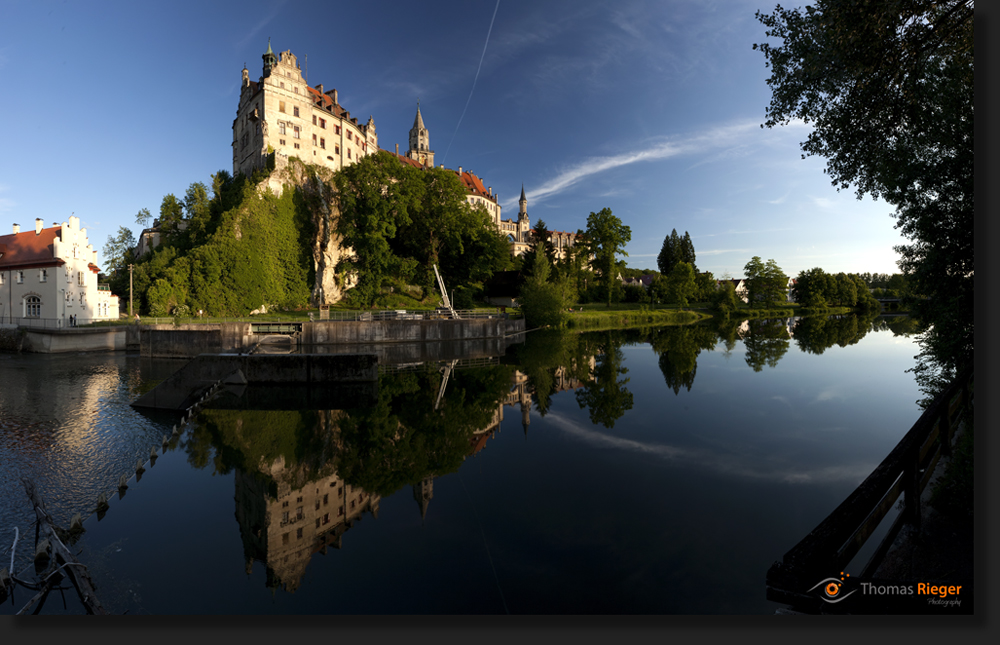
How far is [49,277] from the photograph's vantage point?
120ft


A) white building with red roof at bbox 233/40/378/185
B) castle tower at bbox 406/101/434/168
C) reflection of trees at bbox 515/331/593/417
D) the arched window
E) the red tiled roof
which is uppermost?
castle tower at bbox 406/101/434/168

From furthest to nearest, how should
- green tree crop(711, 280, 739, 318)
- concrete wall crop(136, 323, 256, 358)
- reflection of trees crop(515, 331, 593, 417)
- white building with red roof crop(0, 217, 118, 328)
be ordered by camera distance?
green tree crop(711, 280, 739, 318) → white building with red roof crop(0, 217, 118, 328) → concrete wall crop(136, 323, 256, 358) → reflection of trees crop(515, 331, 593, 417)

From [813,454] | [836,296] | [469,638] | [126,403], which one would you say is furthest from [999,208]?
[836,296]

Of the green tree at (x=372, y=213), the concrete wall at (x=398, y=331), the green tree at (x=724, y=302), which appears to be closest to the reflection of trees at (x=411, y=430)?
the concrete wall at (x=398, y=331)

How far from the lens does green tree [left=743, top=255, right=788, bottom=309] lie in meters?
85.2

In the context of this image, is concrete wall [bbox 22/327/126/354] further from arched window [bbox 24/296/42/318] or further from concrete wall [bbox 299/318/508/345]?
concrete wall [bbox 299/318/508/345]

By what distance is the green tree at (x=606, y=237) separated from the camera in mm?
64812

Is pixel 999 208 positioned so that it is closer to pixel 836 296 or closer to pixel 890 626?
pixel 890 626

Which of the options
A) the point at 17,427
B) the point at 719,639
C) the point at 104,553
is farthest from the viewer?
the point at 17,427

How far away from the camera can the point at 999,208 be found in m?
4.23

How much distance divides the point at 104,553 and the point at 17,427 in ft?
36.6

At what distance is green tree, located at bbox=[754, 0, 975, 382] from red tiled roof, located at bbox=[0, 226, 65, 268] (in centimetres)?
5060

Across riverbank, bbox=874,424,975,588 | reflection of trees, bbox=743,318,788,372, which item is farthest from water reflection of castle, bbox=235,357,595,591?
reflection of trees, bbox=743,318,788,372

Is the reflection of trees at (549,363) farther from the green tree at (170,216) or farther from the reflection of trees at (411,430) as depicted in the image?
the green tree at (170,216)
